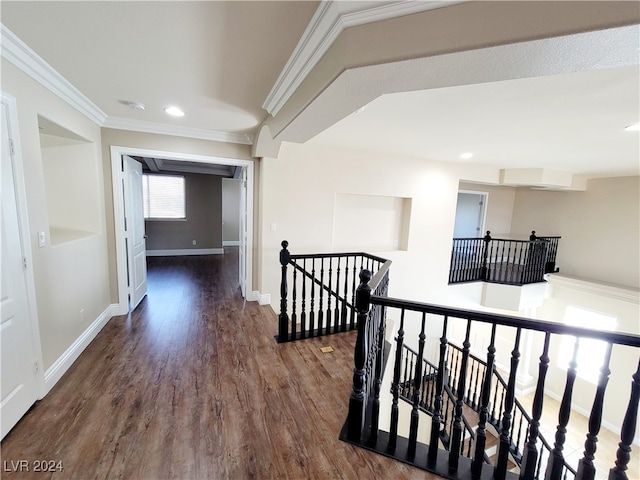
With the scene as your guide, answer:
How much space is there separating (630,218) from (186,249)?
10.4 m

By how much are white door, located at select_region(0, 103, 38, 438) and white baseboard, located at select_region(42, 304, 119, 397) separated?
24 cm

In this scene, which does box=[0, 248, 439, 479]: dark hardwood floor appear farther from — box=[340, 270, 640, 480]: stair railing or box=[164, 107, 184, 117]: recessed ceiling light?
box=[164, 107, 184, 117]: recessed ceiling light

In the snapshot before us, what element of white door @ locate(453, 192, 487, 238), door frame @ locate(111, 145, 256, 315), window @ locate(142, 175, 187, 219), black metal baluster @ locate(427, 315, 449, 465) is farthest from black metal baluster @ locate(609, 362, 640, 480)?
window @ locate(142, 175, 187, 219)

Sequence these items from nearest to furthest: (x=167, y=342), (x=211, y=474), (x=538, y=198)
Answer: (x=211, y=474) → (x=167, y=342) → (x=538, y=198)

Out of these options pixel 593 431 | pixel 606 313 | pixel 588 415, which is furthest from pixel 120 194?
pixel 588 415

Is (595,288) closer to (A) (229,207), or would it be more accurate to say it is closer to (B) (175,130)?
(B) (175,130)

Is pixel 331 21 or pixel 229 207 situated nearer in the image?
pixel 331 21

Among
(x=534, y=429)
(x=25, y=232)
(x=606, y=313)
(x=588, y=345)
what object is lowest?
(x=588, y=345)

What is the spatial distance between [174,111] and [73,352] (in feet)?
8.10

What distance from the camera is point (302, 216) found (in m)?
4.21

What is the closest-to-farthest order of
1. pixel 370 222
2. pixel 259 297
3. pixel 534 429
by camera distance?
pixel 534 429 < pixel 259 297 < pixel 370 222

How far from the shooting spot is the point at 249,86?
2176mm

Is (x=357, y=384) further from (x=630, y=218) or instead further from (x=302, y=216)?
(x=630, y=218)

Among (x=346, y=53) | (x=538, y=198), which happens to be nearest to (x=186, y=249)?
(x=346, y=53)
